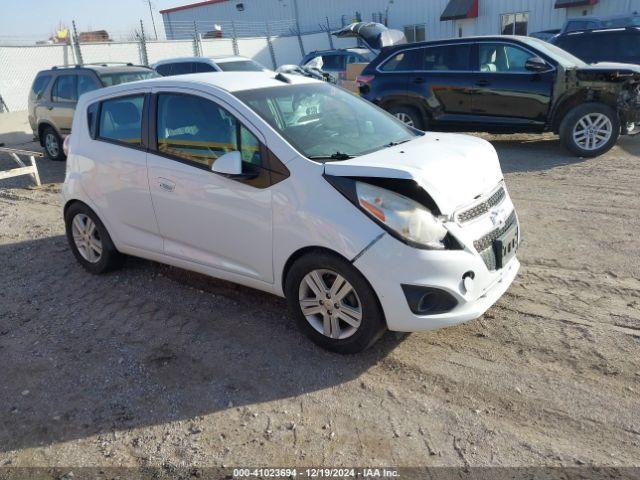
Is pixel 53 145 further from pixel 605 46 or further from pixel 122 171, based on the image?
pixel 605 46

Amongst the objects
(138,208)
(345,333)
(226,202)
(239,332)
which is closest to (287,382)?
(345,333)

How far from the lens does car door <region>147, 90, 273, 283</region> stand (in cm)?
355

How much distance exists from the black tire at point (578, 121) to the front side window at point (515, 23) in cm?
2000

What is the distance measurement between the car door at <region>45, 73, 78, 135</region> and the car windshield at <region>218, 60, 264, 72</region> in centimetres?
413

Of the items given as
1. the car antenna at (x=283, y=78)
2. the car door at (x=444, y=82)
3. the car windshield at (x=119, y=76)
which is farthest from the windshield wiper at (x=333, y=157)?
the car windshield at (x=119, y=76)

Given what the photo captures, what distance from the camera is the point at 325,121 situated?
3.99 meters

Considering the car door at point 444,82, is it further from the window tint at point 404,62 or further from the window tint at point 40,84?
the window tint at point 40,84

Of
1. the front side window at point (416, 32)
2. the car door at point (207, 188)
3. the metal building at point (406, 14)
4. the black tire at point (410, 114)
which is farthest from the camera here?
the front side window at point (416, 32)

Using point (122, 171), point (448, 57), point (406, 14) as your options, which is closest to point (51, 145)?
point (122, 171)

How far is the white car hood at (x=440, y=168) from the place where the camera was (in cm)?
313

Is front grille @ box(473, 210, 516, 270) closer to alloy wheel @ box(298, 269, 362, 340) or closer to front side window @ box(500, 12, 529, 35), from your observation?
alloy wheel @ box(298, 269, 362, 340)

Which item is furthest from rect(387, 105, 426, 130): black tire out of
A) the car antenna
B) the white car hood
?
the white car hood

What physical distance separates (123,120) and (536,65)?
6.53 metres

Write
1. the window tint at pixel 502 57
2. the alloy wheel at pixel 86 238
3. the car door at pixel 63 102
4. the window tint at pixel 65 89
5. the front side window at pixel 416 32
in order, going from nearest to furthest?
the alloy wheel at pixel 86 238 < the window tint at pixel 502 57 < the car door at pixel 63 102 < the window tint at pixel 65 89 < the front side window at pixel 416 32
